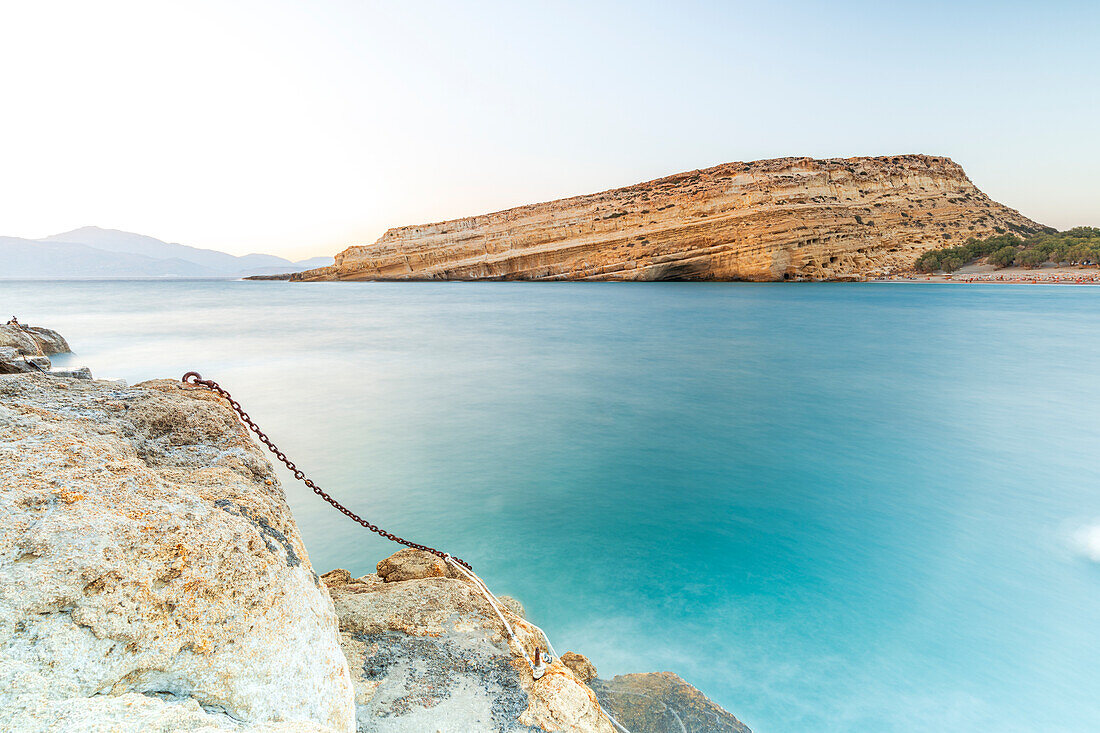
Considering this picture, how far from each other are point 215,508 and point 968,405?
11.1 metres

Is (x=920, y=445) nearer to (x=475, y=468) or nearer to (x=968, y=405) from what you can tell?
(x=968, y=405)

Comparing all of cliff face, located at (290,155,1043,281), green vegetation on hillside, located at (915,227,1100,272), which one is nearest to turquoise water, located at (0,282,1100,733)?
cliff face, located at (290,155,1043,281)

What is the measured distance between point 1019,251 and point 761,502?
5088 centimetres

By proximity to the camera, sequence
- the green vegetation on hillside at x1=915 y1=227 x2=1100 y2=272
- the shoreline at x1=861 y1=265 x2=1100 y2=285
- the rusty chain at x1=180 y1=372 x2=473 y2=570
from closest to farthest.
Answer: the rusty chain at x1=180 y1=372 x2=473 y2=570, the shoreline at x1=861 y1=265 x2=1100 y2=285, the green vegetation on hillside at x1=915 y1=227 x2=1100 y2=272

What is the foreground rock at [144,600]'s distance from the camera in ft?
3.82

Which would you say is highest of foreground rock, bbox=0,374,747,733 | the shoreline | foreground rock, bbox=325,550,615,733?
the shoreline

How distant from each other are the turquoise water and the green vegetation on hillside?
33320 millimetres

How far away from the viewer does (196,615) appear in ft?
4.60

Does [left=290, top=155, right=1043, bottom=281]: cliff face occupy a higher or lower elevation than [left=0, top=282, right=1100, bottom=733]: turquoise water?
higher

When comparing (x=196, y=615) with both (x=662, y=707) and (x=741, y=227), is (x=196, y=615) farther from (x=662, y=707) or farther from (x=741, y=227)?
(x=741, y=227)

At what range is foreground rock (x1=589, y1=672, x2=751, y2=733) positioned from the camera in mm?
2369

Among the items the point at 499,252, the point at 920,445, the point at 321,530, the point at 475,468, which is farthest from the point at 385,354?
the point at 499,252

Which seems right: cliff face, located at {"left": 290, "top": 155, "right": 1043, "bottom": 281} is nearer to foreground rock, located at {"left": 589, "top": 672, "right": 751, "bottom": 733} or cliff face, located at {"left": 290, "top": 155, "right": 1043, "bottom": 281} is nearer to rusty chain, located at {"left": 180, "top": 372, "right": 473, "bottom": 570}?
foreground rock, located at {"left": 589, "top": 672, "right": 751, "bottom": 733}

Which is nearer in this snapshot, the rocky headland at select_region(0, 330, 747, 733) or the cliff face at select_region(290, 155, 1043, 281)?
the rocky headland at select_region(0, 330, 747, 733)
